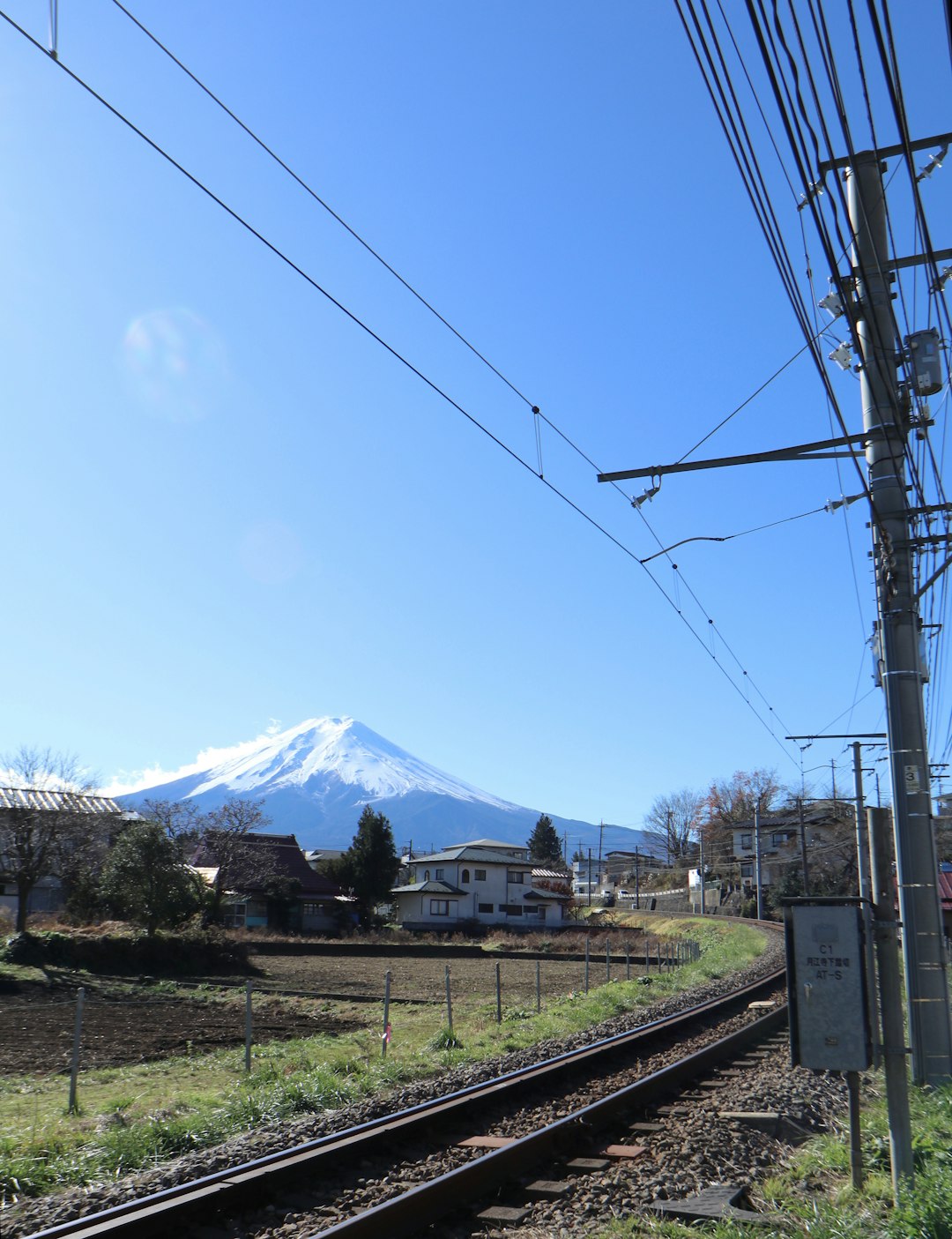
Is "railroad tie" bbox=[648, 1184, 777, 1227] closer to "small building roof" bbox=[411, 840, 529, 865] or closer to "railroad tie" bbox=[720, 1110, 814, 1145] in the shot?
"railroad tie" bbox=[720, 1110, 814, 1145]

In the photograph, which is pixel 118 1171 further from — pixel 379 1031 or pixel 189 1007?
pixel 189 1007

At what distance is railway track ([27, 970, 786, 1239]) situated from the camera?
6723 mm

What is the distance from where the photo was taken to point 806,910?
748cm

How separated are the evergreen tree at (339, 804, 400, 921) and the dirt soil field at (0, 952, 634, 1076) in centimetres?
3157

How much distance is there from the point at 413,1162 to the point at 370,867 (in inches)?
2579

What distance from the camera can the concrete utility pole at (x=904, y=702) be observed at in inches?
410

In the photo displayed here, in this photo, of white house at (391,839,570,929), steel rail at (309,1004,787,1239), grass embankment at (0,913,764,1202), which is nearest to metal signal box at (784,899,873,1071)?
steel rail at (309,1004,787,1239)

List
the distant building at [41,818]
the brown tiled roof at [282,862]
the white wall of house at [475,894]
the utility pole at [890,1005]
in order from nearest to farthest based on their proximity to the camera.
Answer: the utility pole at [890,1005] → the distant building at [41,818] → the brown tiled roof at [282,862] → the white wall of house at [475,894]

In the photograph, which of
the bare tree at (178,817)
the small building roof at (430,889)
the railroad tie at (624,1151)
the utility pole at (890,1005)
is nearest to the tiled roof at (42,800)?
the bare tree at (178,817)

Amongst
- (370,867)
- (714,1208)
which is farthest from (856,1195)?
(370,867)

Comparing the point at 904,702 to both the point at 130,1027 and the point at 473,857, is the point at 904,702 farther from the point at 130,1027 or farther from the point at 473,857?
the point at 473,857

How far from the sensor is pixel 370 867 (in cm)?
7219

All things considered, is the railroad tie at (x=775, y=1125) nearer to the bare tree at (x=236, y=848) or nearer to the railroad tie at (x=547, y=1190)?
the railroad tie at (x=547, y=1190)

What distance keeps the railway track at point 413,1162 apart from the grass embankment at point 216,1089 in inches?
61.2
